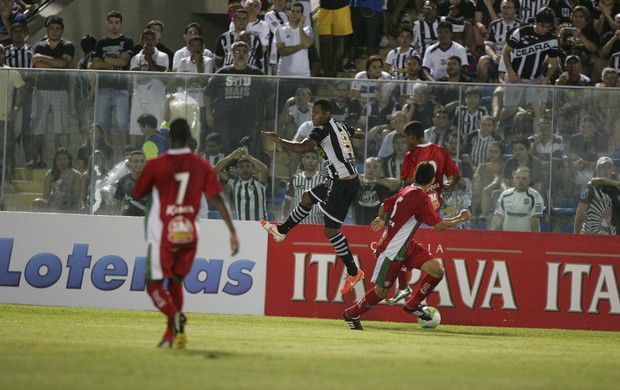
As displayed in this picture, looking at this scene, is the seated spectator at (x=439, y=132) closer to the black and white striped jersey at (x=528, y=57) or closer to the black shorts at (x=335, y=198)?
the black shorts at (x=335, y=198)

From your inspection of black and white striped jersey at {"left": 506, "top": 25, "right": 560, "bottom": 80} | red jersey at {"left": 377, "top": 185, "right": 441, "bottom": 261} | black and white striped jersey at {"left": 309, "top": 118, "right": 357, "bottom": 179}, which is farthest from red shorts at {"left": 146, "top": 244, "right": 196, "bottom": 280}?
black and white striped jersey at {"left": 506, "top": 25, "right": 560, "bottom": 80}

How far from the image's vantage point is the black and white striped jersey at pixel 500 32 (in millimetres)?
20547

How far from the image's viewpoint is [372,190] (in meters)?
16.7

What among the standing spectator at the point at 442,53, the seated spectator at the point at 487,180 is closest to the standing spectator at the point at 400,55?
the standing spectator at the point at 442,53

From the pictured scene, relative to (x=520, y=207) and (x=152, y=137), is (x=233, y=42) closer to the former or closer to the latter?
(x=152, y=137)

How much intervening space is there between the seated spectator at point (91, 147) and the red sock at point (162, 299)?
23.0 feet

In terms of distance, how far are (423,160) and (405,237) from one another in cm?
162

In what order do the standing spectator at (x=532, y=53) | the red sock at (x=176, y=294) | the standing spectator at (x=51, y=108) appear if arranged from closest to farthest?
the red sock at (x=176, y=294)
the standing spectator at (x=51, y=108)
the standing spectator at (x=532, y=53)

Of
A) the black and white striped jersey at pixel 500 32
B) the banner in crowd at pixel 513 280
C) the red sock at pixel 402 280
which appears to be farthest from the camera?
the black and white striped jersey at pixel 500 32

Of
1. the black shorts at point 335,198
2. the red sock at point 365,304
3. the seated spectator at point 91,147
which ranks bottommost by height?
the red sock at point 365,304

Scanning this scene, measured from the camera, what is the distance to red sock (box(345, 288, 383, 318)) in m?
14.1

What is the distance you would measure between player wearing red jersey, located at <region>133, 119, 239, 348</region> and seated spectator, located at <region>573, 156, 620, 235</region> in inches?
299

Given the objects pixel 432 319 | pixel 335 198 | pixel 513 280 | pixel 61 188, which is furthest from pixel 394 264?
pixel 61 188

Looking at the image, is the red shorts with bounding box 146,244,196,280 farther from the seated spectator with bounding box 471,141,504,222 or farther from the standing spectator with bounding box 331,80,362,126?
the seated spectator with bounding box 471,141,504,222
